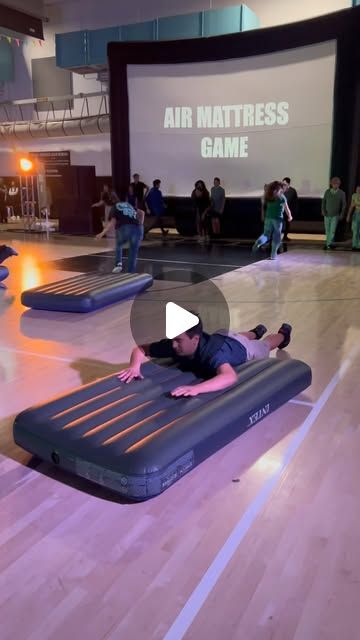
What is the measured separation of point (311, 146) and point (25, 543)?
1108cm

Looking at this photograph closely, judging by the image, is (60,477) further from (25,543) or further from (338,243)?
(338,243)

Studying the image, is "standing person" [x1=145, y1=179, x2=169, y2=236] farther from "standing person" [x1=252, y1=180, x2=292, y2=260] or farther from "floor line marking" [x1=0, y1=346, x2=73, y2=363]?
"floor line marking" [x1=0, y1=346, x2=73, y2=363]

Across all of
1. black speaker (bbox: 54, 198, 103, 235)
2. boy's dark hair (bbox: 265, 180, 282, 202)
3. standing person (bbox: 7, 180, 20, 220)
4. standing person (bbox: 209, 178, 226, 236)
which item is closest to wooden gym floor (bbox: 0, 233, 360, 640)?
boy's dark hair (bbox: 265, 180, 282, 202)

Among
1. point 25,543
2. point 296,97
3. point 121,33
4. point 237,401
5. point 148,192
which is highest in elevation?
point 121,33

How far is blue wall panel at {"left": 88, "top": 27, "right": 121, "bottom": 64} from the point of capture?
14.7 meters

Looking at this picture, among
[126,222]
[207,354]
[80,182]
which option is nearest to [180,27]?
[80,182]

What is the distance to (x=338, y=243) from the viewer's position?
11.6 meters

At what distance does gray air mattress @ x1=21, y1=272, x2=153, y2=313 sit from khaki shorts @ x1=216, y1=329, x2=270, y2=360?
93.4 inches

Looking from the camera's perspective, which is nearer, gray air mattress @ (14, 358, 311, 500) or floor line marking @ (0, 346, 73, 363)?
gray air mattress @ (14, 358, 311, 500)

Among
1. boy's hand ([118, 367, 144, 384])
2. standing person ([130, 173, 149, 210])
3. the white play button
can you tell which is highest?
standing person ([130, 173, 149, 210])

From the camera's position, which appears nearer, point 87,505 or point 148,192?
point 87,505

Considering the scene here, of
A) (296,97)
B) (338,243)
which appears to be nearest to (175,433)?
(338,243)

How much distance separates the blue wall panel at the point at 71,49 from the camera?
15180mm

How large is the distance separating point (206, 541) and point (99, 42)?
15.6m
